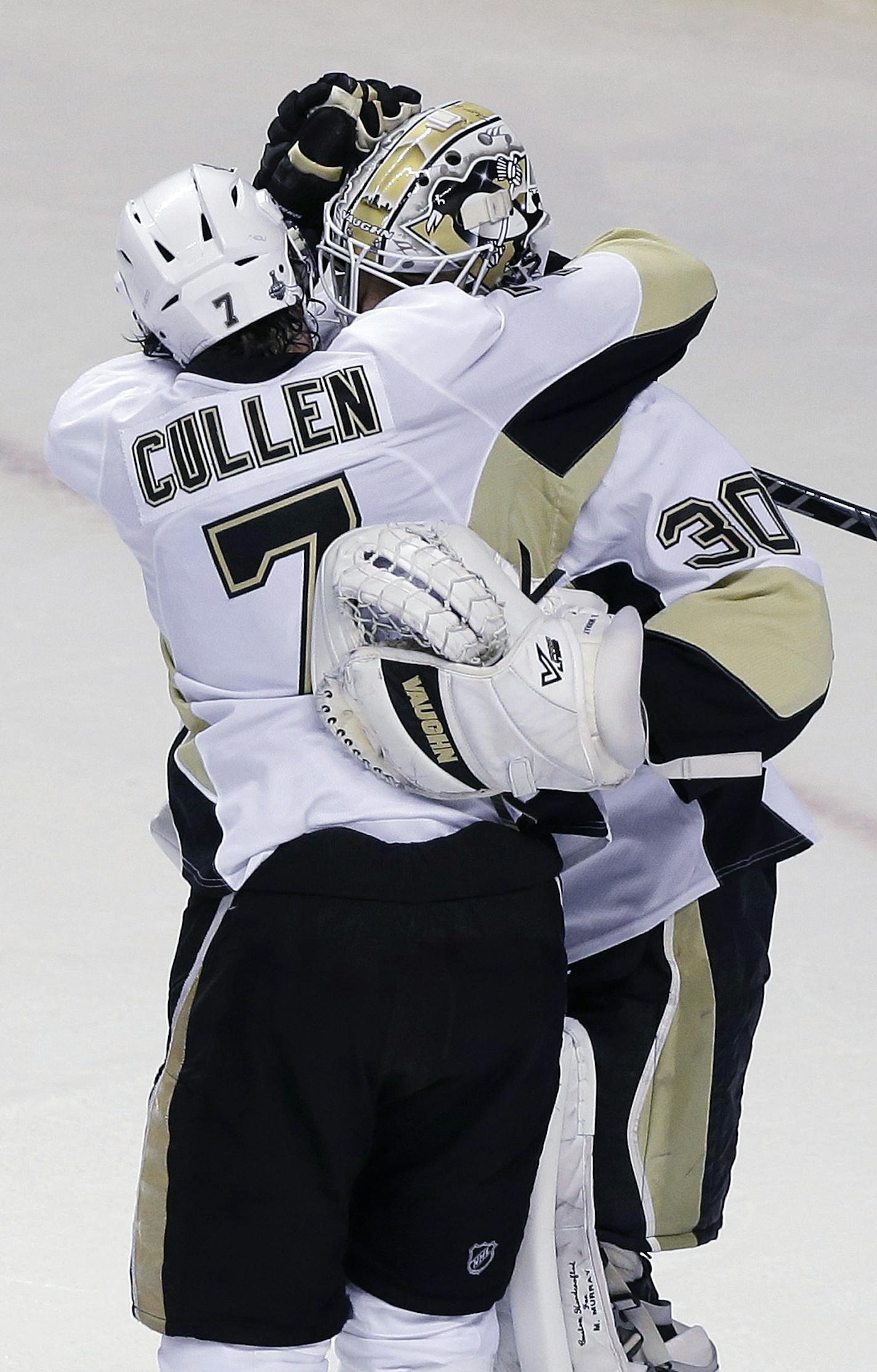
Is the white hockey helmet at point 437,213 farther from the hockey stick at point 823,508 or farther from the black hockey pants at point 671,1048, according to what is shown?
the black hockey pants at point 671,1048

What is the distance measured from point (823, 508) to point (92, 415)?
81cm

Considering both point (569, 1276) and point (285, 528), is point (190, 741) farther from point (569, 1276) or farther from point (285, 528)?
point (569, 1276)

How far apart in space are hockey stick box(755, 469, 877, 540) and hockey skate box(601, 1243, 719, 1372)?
774mm

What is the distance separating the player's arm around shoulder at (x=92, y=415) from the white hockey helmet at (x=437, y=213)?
0.19m

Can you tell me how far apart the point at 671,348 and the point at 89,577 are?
196 centimetres

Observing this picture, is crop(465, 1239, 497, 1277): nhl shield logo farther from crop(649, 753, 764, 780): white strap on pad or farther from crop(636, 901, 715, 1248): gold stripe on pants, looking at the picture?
crop(649, 753, 764, 780): white strap on pad

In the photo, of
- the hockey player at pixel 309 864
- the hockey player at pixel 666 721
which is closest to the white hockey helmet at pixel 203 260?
the hockey player at pixel 309 864

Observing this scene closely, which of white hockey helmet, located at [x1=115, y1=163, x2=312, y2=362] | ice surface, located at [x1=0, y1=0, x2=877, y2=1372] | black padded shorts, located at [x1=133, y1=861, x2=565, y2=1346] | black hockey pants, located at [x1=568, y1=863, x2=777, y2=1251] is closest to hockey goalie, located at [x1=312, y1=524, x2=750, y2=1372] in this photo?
black padded shorts, located at [x1=133, y1=861, x2=565, y2=1346]

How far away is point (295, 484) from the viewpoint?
4.90 feet

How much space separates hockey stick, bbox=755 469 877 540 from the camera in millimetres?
1983

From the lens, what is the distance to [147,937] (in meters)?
2.57

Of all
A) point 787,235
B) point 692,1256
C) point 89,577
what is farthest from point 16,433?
point 692,1256

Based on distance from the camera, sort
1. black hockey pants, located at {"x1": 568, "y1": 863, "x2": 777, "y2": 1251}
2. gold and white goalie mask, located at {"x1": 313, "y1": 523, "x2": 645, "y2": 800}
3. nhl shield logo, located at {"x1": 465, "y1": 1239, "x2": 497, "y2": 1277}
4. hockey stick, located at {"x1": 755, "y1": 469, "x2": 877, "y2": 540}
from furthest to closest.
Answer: hockey stick, located at {"x1": 755, "y1": 469, "x2": 877, "y2": 540}
black hockey pants, located at {"x1": 568, "y1": 863, "x2": 777, "y2": 1251}
nhl shield logo, located at {"x1": 465, "y1": 1239, "x2": 497, "y2": 1277}
gold and white goalie mask, located at {"x1": 313, "y1": 523, "x2": 645, "y2": 800}

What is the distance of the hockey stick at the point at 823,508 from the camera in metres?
1.98
